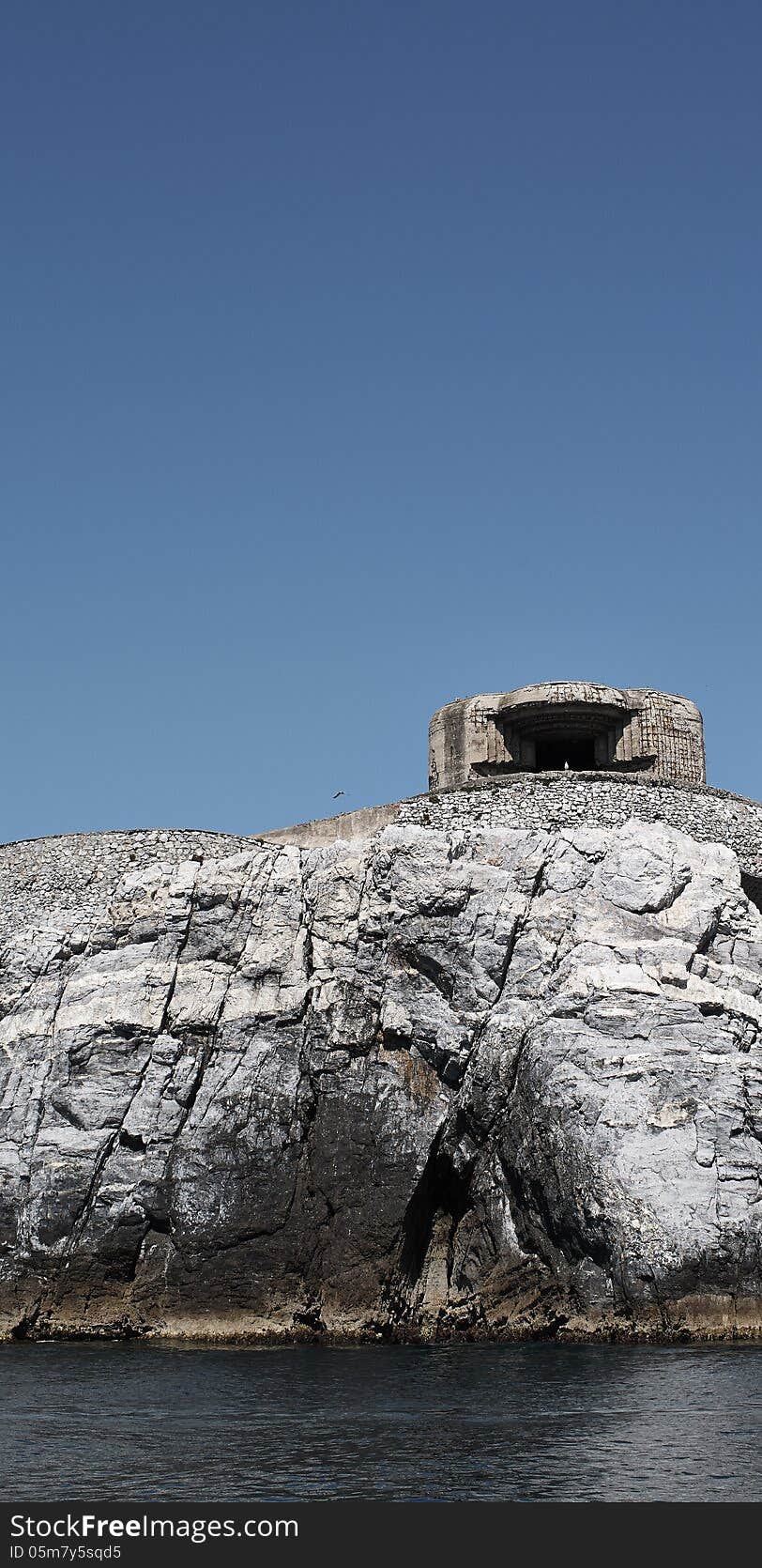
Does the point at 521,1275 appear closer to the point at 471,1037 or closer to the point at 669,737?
the point at 471,1037

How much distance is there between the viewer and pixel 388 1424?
2472 cm

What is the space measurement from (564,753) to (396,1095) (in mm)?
17396

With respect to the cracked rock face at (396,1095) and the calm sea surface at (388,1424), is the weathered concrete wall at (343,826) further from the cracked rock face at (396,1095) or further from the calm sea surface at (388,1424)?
the calm sea surface at (388,1424)

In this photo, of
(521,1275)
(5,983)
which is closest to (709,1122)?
(521,1275)

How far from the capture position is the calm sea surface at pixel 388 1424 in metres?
20.1

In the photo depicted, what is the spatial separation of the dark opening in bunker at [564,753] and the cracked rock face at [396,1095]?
31.2 feet

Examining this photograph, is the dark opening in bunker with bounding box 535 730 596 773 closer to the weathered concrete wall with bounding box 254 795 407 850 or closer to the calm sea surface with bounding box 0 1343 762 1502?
the weathered concrete wall with bounding box 254 795 407 850

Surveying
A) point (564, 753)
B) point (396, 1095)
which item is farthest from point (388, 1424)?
point (564, 753)

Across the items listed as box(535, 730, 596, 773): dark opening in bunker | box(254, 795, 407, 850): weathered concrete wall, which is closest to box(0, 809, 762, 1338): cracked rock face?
box(254, 795, 407, 850): weathered concrete wall

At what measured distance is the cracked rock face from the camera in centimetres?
3572

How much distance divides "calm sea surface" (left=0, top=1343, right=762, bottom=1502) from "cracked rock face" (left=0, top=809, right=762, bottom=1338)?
2.45 m

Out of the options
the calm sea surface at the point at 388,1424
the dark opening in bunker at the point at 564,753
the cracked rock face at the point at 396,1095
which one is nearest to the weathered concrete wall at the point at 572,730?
the dark opening in bunker at the point at 564,753

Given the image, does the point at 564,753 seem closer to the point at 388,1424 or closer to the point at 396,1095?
the point at 396,1095

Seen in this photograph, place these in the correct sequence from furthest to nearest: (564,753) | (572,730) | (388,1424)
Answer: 1. (564,753)
2. (572,730)
3. (388,1424)
